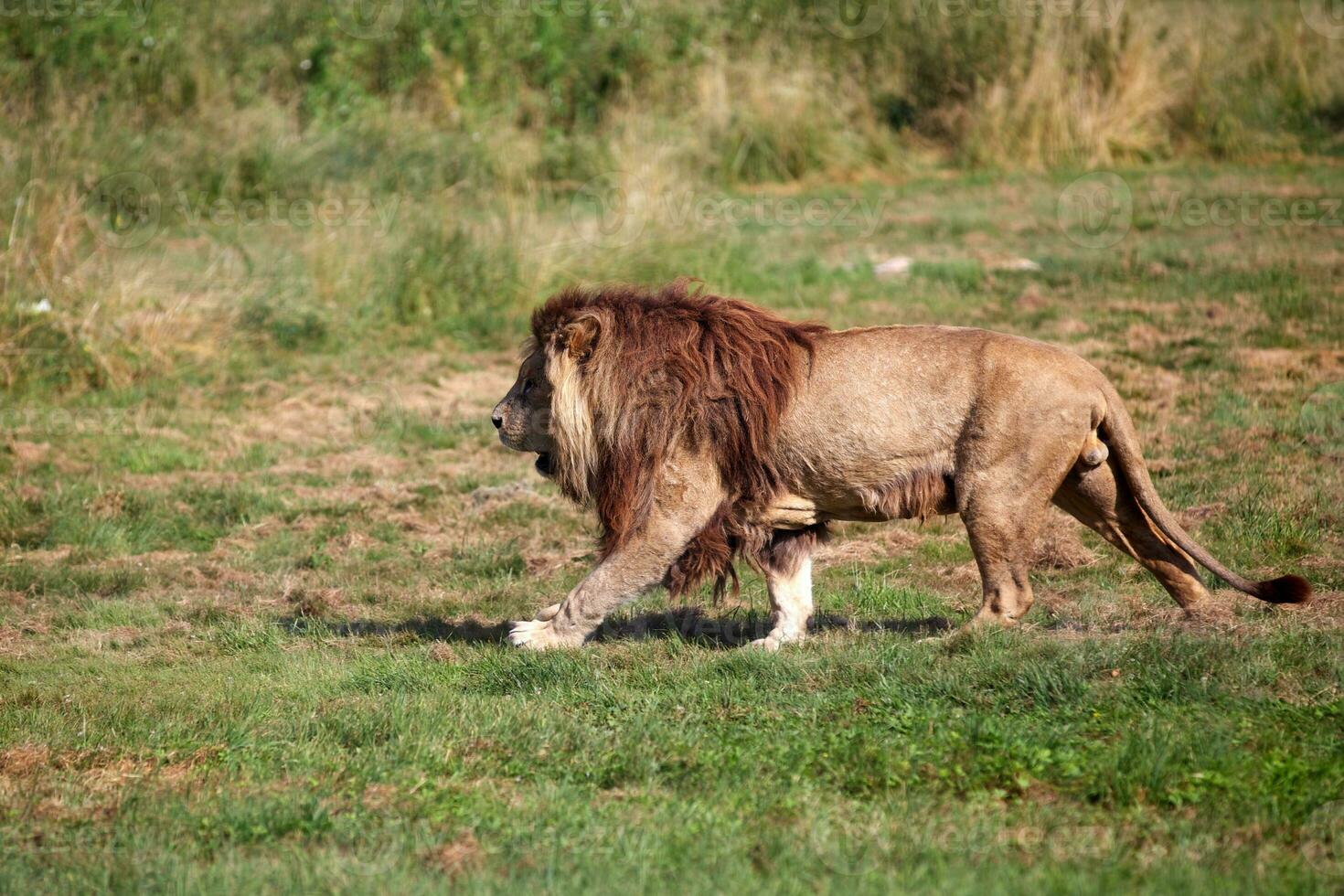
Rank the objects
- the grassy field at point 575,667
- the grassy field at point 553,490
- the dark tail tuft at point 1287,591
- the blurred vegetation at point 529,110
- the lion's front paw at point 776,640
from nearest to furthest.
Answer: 1. the grassy field at point 575,667
2. the grassy field at point 553,490
3. the dark tail tuft at point 1287,591
4. the lion's front paw at point 776,640
5. the blurred vegetation at point 529,110

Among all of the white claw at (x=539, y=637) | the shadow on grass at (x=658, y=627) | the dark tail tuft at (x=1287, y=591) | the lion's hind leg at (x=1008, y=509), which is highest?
the lion's hind leg at (x=1008, y=509)

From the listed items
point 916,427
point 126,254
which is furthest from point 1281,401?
point 126,254

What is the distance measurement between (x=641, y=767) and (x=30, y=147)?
10.6 meters

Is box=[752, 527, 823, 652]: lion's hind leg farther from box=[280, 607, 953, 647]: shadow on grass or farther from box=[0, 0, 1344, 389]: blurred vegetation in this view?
box=[0, 0, 1344, 389]: blurred vegetation

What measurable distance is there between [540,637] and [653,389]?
1.35 m

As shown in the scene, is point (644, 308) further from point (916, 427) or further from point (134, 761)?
point (134, 761)

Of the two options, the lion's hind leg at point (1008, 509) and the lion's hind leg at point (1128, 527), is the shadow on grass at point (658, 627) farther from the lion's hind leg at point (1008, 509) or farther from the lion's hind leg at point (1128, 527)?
the lion's hind leg at point (1128, 527)

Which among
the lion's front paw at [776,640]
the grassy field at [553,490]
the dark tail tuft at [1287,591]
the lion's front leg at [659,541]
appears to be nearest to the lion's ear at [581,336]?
the lion's front leg at [659,541]

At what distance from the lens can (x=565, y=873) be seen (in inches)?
192

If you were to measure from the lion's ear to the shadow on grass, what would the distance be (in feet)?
4.96

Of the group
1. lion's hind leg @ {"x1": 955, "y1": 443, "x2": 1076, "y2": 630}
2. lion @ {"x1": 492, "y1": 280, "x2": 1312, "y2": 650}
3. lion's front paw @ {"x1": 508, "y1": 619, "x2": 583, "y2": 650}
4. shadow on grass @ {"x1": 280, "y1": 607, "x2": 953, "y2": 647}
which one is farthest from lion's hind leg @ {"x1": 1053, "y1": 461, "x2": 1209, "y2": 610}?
lion's front paw @ {"x1": 508, "y1": 619, "x2": 583, "y2": 650}

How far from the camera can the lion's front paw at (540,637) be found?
24.0ft

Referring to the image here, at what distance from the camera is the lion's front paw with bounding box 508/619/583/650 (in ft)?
24.0

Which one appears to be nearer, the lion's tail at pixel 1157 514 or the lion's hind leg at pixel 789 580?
the lion's tail at pixel 1157 514
